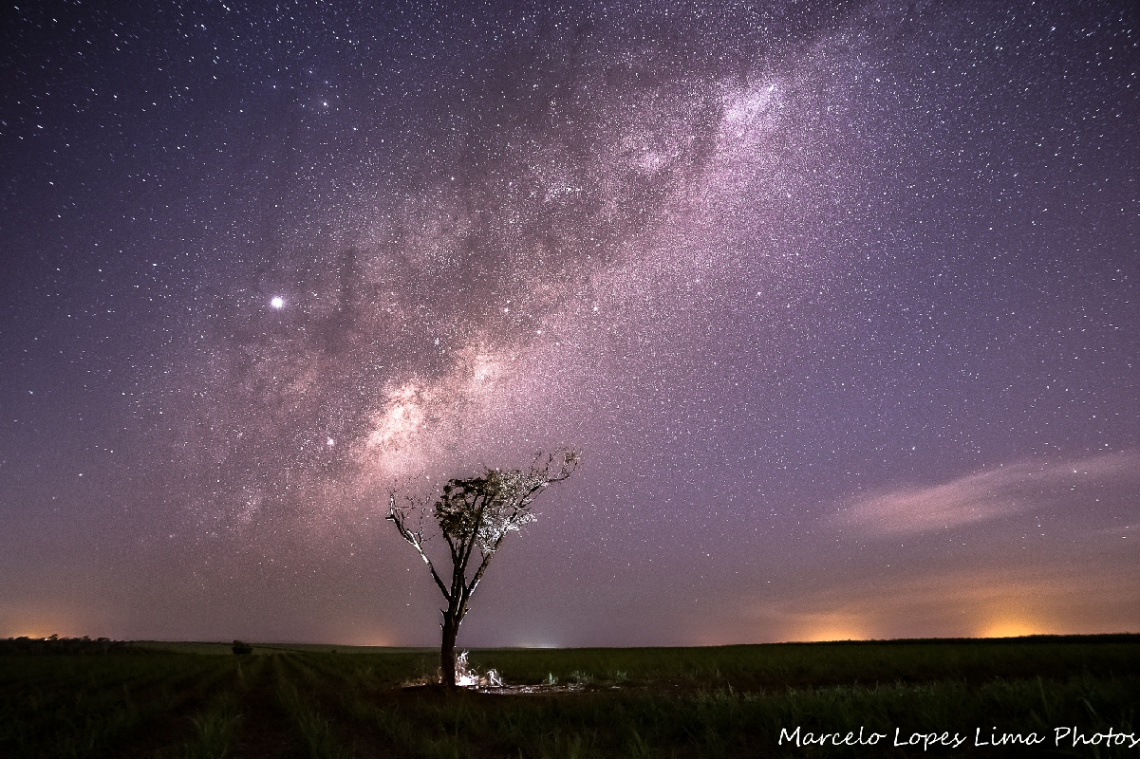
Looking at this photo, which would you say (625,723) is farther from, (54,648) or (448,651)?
(54,648)

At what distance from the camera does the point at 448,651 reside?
20234 mm

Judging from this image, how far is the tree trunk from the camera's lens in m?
19.6

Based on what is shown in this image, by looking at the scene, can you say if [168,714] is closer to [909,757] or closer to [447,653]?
[447,653]

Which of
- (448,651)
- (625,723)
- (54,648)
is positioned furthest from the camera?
(54,648)

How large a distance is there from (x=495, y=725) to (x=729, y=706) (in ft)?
16.6

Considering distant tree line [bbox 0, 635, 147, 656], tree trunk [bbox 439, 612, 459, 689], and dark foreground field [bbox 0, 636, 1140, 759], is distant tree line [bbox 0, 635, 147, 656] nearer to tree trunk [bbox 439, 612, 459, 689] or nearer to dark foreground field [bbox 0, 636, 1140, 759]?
dark foreground field [bbox 0, 636, 1140, 759]

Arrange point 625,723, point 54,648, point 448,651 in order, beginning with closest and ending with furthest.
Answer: point 625,723
point 448,651
point 54,648

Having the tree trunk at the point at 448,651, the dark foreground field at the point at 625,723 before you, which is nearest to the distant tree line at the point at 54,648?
the dark foreground field at the point at 625,723

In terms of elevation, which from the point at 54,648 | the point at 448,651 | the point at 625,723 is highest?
the point at 625,723

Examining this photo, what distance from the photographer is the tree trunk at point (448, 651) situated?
64.4ft

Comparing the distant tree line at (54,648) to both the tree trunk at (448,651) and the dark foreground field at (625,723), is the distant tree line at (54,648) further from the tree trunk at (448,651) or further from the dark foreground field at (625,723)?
the tree trunk at (448,651)

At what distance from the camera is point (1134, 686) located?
7555mm

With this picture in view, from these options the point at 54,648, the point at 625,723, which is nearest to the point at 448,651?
the point at 625,723

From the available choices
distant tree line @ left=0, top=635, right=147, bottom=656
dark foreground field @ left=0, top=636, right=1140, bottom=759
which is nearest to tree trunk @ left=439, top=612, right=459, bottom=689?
dark foreground field @ left=0, top=636, right=1140, bottom=759
